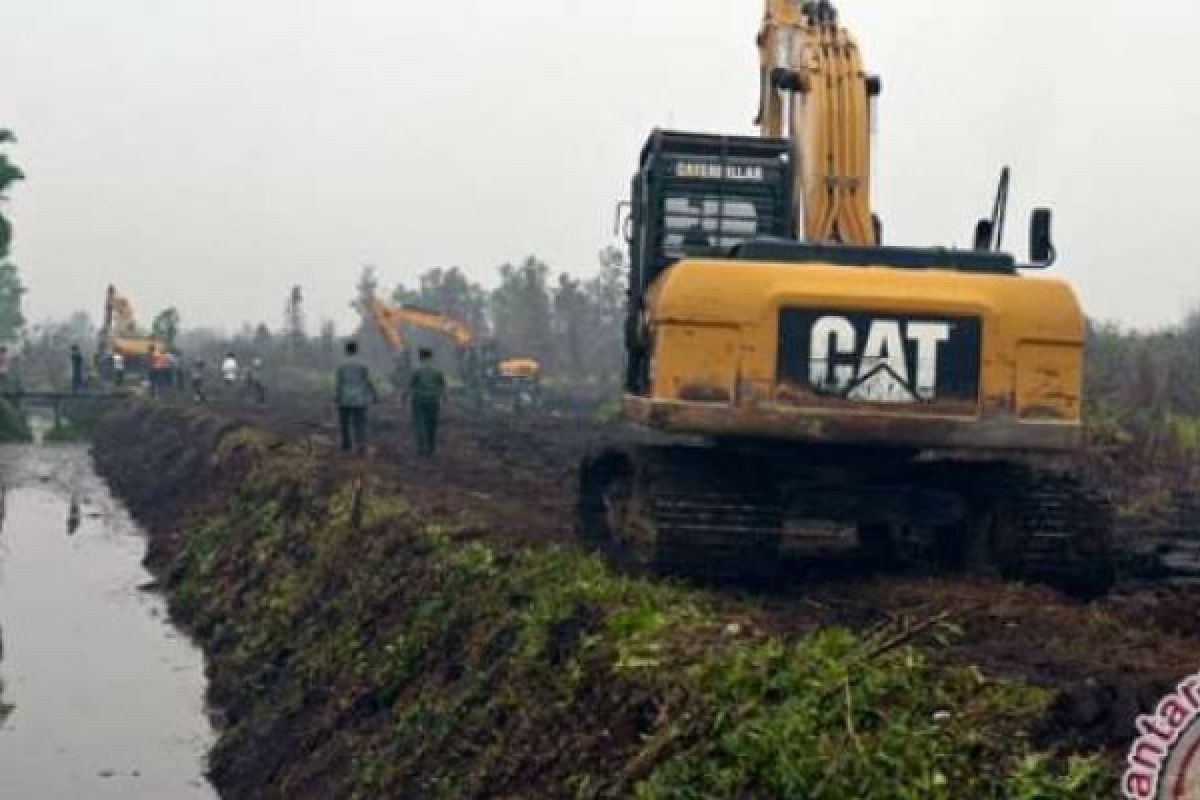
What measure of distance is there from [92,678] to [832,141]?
27.1ft

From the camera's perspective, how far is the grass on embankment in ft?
21.6

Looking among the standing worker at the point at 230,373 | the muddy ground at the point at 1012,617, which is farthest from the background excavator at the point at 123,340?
the muddy ground at the point at 1012,617

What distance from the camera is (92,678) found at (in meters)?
16.1

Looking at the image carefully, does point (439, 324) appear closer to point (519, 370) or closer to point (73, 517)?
point (519, 370)

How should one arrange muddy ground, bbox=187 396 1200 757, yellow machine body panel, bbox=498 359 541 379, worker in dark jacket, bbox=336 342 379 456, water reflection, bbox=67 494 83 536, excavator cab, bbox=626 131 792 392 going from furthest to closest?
1. yellow machine body panel, bbox=498 359 541 379
2. water reflection, bbox=67 494 83 536
3. worker in dark jacket, bbox=336 342 379 456
4. excavator cab, bbox=626 131 792 392
5. muddy ground, bbox=187 396 1200 757

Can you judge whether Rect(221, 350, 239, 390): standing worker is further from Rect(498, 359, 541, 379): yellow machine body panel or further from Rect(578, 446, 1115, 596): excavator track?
Rect(578, 446, 1115, 596): excavator track

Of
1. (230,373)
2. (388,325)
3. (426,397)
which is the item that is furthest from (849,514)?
(388,325)

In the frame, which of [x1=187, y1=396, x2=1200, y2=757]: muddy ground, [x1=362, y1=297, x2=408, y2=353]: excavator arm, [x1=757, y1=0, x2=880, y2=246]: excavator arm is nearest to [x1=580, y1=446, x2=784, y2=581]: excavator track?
[x1=187, y1=396, x2=1200, y2=757]: muddy ground

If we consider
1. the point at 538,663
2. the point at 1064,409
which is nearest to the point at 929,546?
the point at 1064,409

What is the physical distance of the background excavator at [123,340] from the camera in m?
62.0

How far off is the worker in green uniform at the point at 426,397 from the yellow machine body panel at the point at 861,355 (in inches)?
527

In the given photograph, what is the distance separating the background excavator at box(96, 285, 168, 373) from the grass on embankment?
45.1 m

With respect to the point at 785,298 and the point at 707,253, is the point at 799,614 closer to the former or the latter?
the point at 785,298

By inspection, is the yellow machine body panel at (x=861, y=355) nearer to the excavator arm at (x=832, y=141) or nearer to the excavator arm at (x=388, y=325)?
the excavator arm at (x=832, y=141)
